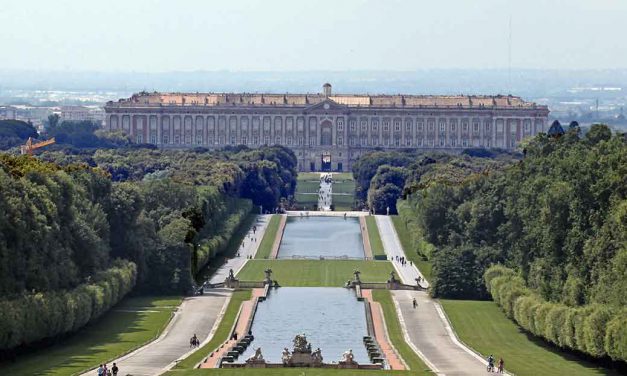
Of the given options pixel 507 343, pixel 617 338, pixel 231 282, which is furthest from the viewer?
pixel 231 282

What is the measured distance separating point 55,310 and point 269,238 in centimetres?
5216

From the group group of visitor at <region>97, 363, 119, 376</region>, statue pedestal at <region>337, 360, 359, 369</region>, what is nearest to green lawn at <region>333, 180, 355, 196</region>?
statue pedestal at <region>337, 360, 359, 369</region>

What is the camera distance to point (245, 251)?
113250 millimetres

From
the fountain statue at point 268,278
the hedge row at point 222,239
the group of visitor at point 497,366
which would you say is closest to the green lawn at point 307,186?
the hedge row at point 222,239

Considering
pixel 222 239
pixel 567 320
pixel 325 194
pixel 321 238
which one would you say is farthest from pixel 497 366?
pixel 325 194

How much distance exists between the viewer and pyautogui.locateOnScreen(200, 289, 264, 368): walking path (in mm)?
66500

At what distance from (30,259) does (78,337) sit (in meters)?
3.44

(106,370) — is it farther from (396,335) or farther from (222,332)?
(396,335)

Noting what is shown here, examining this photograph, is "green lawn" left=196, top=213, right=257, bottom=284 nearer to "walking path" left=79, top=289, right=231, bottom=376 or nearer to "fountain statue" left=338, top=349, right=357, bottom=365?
"walking path" left=79, top=289, right=231, bottom=376

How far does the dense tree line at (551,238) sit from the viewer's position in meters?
68.8

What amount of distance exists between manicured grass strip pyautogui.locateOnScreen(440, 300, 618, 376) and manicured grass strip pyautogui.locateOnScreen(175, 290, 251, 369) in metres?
8.28

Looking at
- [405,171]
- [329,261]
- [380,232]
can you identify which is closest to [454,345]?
[329,261]

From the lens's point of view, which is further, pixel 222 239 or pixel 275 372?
pixel 222 239

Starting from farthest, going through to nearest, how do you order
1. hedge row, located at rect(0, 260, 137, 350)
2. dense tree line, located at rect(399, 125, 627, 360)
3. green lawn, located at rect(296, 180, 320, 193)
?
green lawn, located at rect(296, 180, 320, 193)
dense tree line, located at rect(399, 125, 627, 360)
hedge row, located at rect(0, 260, 137, 350)
